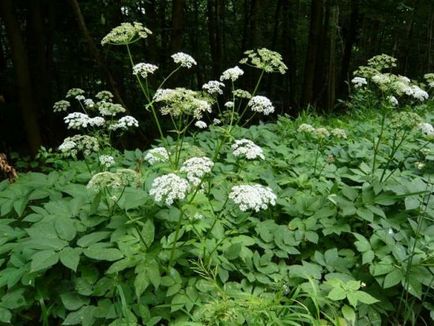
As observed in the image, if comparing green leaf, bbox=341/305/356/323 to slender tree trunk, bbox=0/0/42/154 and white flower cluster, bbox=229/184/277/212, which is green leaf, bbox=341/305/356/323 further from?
slender tree trunk, bbox=0/0/42/154

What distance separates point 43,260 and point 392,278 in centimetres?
190

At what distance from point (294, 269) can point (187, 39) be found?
12.1 metres

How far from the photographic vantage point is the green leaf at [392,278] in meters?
2.21

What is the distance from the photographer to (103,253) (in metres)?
2.17

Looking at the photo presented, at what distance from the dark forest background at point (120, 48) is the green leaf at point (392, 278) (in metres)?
4.71

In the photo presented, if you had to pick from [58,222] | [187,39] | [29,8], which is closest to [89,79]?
[29,8]

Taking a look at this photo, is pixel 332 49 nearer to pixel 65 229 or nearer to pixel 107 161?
pixel 107 161

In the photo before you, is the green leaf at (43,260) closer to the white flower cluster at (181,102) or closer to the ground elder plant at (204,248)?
the ground elder plant at (204,248)

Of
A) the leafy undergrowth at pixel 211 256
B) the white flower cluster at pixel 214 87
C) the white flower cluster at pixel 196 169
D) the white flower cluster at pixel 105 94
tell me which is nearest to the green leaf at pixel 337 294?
the leafy undergrowth at pixel 211 256

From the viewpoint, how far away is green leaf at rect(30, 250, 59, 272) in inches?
79.0

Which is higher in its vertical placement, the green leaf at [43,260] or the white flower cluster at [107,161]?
the green leaf at [43,260]

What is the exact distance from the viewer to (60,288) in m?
2.29

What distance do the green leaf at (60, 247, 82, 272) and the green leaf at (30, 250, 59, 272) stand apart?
0.10ft

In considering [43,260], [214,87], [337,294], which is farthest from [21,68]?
[337,294]
